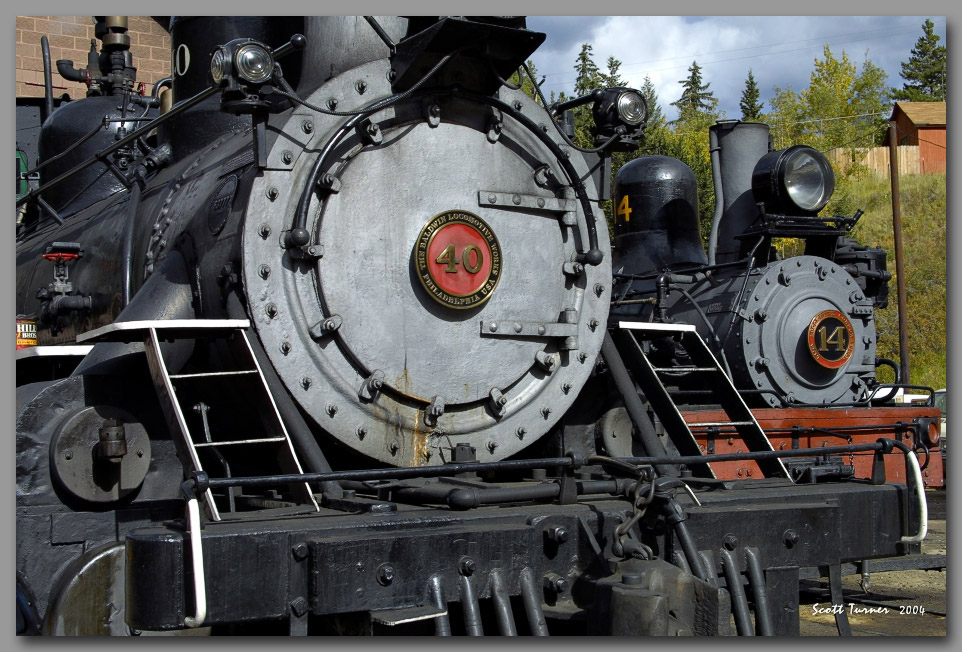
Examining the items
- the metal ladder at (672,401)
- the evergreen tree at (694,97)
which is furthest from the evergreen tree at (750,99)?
the metal ladder at (672,401)

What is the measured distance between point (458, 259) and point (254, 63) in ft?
3.56

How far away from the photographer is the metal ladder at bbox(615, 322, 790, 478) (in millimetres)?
4559

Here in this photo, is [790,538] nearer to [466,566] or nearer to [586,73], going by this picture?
[466,566]

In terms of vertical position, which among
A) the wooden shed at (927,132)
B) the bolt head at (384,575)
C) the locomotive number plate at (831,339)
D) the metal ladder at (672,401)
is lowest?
the bolt head at (384,575)

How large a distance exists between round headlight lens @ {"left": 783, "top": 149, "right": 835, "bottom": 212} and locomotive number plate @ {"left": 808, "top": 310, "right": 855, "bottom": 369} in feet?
3.52

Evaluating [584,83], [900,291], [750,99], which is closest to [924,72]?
[750,99]

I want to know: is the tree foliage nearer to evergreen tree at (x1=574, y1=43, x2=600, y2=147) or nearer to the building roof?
the building roof

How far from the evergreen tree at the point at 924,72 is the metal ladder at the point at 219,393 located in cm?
3763

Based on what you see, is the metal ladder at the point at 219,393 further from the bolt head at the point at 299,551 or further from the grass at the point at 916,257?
the grass at the point at 916,257

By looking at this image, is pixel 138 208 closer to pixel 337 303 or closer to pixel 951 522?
pixel 337 303

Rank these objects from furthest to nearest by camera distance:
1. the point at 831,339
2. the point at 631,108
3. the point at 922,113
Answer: the point at 922,113
the point at 831,339
the point at 631,108

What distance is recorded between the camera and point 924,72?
1507 inches

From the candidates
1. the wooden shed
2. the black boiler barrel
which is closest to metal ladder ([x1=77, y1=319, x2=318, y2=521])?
the black boiler barrel

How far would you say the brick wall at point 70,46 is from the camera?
1391cm
